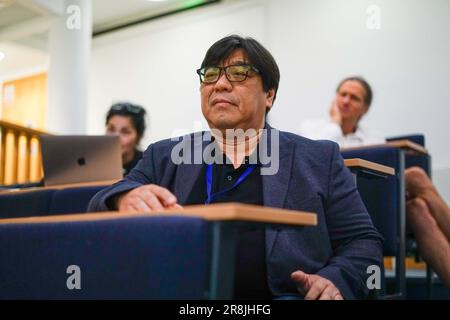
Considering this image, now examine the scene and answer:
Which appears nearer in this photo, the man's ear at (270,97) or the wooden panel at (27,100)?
the man's ear at (270,97)

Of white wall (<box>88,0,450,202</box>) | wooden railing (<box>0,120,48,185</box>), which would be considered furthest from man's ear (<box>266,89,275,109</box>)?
wooden railing (<box>0,120,48,185</box>)

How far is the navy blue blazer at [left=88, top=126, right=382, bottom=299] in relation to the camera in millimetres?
1330

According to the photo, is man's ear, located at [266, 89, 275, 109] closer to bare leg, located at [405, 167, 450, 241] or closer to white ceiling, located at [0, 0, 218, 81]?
bare leg, located at [405, 167, 450, 241]

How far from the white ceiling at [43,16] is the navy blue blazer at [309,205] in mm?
4680

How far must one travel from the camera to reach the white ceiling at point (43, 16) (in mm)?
5875

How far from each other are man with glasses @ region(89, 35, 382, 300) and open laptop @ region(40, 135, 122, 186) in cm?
111

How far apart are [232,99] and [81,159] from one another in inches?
52.5

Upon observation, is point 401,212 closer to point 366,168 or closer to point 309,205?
point 366,168

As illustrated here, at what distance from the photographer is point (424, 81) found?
16.1ft

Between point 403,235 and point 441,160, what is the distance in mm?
2634

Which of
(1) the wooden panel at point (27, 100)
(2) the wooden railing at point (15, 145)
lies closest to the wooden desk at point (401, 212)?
(2) the wooden railing at point (15, 145)

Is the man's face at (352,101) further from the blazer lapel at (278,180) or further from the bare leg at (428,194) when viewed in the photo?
the blazer lapel at (278,180)

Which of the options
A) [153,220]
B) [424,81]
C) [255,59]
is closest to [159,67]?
[424,81]

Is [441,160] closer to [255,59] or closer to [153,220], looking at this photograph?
[255,59]
